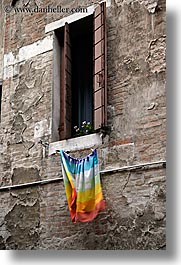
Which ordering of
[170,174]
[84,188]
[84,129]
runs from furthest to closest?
[84,129], [84,188], [170,174]

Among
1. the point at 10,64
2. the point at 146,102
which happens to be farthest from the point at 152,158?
the point at 10,64

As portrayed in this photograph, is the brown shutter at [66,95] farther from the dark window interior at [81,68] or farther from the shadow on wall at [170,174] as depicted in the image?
the shadow on wall at [170,174]

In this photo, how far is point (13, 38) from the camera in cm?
366

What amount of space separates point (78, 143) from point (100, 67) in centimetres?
41

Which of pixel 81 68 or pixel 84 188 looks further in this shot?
pixel 81 68

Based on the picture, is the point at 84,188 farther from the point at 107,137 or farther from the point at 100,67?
the point at 100,67

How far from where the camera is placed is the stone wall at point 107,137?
268 centimetres

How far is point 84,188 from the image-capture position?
9.46 feet

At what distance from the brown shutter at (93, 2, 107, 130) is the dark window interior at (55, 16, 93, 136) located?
0.46 feet

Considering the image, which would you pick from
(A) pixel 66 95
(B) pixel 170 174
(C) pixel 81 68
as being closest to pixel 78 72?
(C) pixel 81 68

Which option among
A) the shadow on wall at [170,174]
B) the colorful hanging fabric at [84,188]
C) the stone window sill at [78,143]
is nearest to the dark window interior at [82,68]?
the stone window sill at [78,143]

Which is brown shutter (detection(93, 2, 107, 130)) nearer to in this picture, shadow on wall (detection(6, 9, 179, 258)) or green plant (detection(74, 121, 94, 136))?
green plant (detection(74, 121, 94, 136))

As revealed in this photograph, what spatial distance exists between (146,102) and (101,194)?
483mm

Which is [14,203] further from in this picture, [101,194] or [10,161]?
[101,194]
